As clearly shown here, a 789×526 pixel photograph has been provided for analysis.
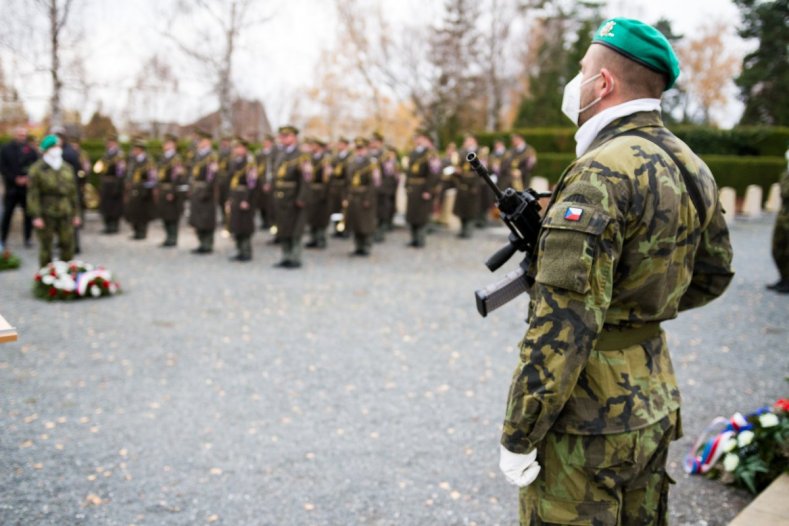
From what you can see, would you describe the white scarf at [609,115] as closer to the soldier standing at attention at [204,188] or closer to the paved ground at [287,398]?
the paved ground at [287,398]

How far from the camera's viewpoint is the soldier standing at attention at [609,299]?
1.96 metres

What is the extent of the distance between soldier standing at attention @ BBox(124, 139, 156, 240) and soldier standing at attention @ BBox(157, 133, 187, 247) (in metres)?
0.55

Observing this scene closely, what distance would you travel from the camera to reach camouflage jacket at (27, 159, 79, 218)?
31.2 feet

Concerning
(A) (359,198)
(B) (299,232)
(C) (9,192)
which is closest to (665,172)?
(B) (299,232)

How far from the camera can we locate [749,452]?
13.5 ft

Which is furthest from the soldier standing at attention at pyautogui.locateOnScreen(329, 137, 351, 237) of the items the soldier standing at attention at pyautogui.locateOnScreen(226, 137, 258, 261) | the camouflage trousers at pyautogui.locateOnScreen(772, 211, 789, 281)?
the camouflage trousers at pyautogui.locateOnScreen(772, 211, 789, 281)

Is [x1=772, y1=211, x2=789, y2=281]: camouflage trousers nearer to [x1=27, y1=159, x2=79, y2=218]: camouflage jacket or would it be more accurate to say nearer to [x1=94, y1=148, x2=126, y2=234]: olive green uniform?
[x1=27, y1=159, x2=79, y2=218]: camouflage jacket

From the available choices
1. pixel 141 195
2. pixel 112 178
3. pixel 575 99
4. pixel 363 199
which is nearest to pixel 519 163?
pixel 363 199

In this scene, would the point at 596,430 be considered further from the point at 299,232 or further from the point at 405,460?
the point at 299,232

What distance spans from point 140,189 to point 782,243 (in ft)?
36.8

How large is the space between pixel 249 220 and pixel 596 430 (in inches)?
393

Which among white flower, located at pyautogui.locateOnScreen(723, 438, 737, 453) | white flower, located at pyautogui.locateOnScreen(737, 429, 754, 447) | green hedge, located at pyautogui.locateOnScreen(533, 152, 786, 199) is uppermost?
green hedge, located at pyautogui.locateOnScreen(533, 152, 786, 199)

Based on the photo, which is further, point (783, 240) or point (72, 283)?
point (783, 240)

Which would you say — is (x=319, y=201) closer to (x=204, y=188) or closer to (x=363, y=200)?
(x=363, y=200)
